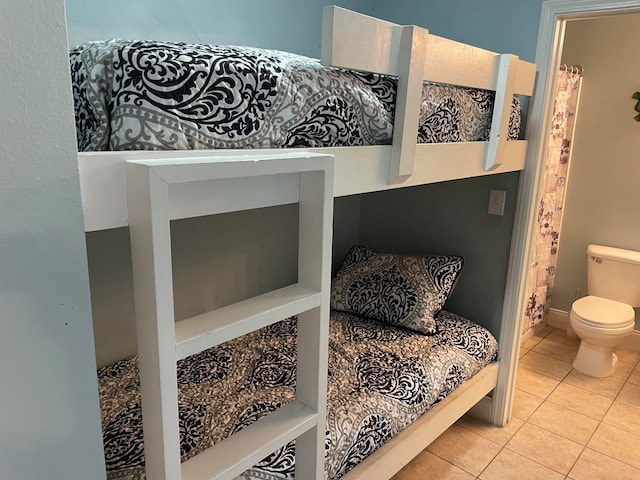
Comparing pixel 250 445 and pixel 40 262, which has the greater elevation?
pixel 40 262

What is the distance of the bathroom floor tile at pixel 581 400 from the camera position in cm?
257

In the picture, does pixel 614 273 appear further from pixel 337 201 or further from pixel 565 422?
pixel 337 201

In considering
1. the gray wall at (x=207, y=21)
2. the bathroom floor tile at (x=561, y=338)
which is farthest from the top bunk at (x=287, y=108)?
the bathroom floor tile at (x=561, y=338)

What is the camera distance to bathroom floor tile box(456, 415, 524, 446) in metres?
2.36

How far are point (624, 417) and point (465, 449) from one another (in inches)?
36.8

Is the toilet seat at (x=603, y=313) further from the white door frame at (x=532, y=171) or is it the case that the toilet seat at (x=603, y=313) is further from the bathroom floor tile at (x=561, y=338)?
the white door frame at (x=532, y=171)

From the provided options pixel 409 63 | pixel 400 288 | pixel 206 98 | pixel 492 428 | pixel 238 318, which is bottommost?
pixel 492 428

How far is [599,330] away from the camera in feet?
9.24

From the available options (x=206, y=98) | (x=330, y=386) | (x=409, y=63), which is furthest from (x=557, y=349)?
(x=206, y=98)

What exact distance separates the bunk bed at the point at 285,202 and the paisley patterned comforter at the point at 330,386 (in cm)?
2

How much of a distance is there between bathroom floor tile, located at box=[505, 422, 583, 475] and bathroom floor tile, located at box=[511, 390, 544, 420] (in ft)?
0.37

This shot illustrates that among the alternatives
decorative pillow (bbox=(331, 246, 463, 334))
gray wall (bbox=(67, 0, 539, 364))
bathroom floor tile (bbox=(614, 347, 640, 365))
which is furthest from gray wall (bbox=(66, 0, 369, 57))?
bathroom floor tile (bbox=(614, 347, 640, 365))

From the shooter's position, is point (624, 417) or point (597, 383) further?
point (597, 383)

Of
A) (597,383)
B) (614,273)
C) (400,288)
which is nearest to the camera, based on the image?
(400,288)
